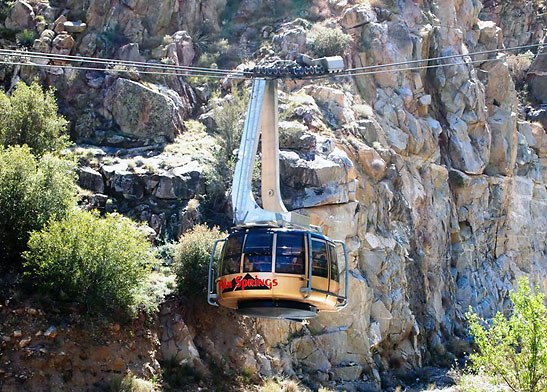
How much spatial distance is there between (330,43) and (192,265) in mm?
19248

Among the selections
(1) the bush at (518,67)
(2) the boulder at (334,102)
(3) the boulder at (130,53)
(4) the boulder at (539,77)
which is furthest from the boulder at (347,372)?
(1) the bush at (518,67)

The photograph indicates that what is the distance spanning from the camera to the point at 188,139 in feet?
124

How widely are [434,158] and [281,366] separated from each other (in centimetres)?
1873

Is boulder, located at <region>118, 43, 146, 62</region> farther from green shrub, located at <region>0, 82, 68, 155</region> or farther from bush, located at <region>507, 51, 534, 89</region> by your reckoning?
bush, located at <region>507, 51, 534, 89</region>

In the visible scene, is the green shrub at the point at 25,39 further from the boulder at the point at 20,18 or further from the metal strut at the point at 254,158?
the metal strut at the point at 254,158

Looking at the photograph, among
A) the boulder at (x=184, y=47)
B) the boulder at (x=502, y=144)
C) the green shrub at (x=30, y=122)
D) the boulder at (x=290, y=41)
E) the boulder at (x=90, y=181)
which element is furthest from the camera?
the boulder at (x=502, y=144)

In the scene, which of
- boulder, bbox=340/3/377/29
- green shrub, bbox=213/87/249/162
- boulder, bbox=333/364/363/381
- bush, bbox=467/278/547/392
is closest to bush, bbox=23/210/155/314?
boulder, bbox=333/364/363/381

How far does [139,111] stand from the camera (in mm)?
37219

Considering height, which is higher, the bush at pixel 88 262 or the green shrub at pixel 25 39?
the green shrub at pixel 25 39

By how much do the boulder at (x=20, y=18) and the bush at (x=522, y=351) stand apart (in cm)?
2841

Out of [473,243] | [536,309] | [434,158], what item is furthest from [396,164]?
[536,309]

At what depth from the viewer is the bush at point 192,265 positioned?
92.3 feet

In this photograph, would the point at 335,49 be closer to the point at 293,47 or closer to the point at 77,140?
the point at 293,47

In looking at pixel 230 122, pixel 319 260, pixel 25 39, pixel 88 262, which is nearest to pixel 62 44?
pixel 25 39
